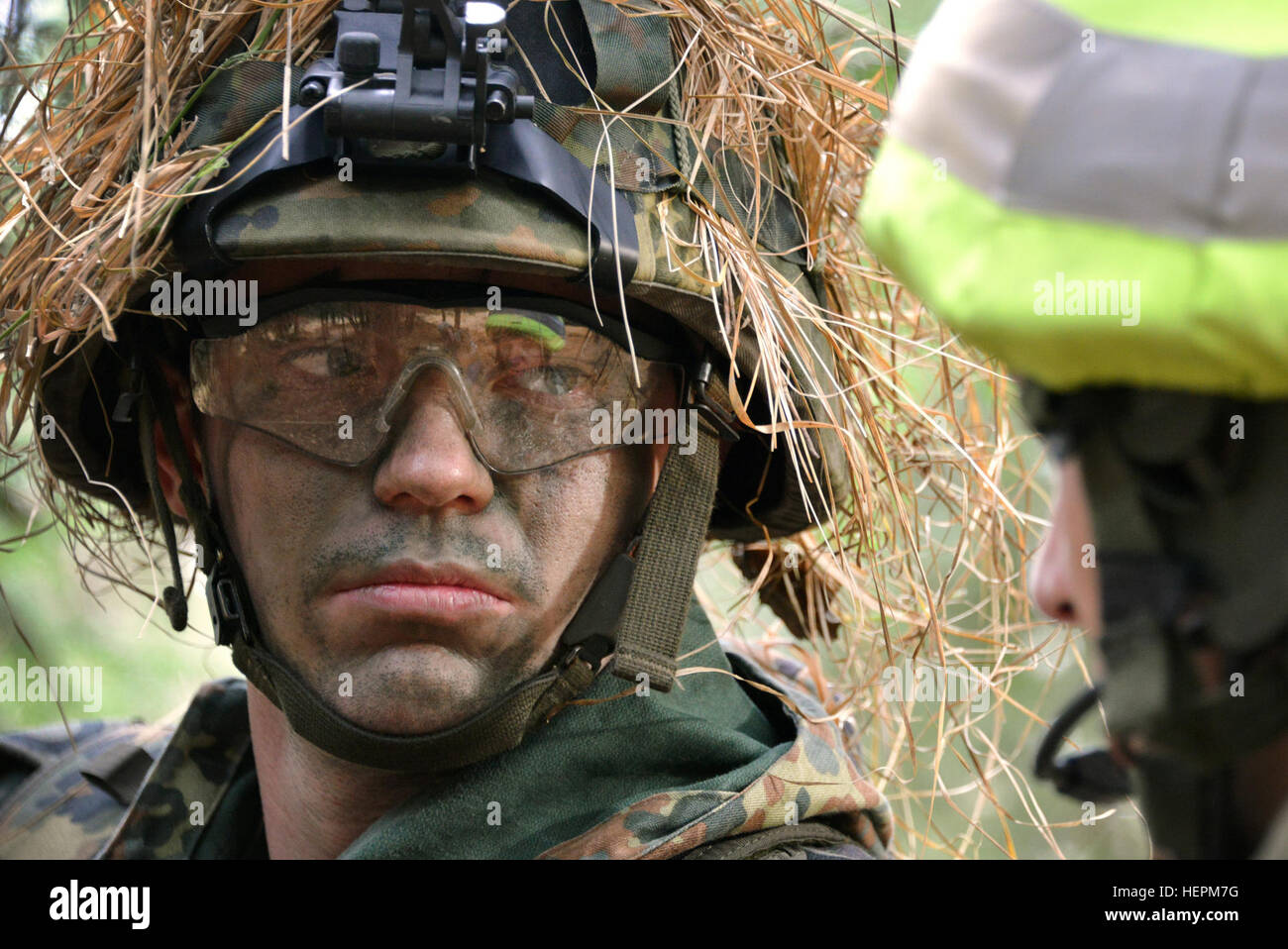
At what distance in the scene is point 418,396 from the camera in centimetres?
211

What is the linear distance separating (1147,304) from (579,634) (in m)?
1.39

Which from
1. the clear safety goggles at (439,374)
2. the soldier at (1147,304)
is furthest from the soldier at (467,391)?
the soldier at (1147,304)

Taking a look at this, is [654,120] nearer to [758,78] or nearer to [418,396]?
[758,78]

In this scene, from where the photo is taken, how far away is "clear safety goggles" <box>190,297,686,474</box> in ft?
7.00

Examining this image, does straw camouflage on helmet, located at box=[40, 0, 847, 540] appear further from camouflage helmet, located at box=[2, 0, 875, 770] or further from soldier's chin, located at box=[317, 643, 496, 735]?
soldier's chin, located at box=[317, 643, 496, 735]

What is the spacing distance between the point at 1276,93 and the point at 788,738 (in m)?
1.73

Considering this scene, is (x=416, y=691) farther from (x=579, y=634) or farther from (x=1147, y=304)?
(x=1147, y=304)

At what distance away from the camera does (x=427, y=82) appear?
2.04m

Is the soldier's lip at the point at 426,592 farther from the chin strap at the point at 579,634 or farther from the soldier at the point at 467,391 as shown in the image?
the chin strap at the point at 579,634

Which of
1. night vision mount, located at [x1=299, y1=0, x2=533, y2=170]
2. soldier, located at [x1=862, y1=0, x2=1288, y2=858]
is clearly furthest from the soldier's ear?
soldier, located at [x1=862, y1=0, x2=1288, y2=858]

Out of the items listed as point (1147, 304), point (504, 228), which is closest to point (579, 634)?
point (504, 228)

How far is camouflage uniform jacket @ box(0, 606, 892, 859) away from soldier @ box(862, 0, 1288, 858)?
106 cm
